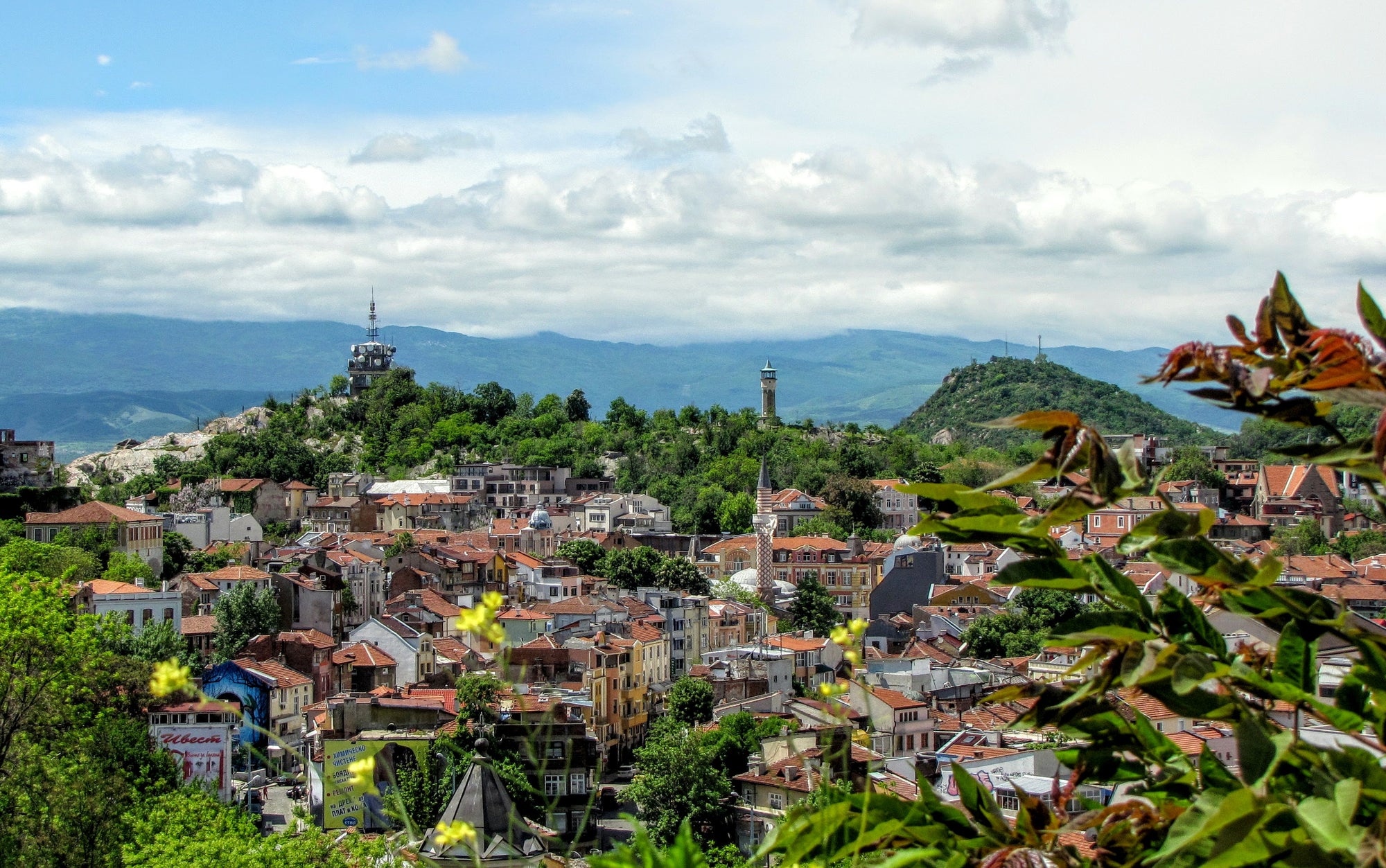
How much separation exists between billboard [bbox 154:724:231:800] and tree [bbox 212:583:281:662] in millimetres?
7722

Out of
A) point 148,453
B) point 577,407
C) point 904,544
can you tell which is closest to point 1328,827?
point 904,544

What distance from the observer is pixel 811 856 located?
1952 millimetres

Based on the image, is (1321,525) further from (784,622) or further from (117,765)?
(117,765)

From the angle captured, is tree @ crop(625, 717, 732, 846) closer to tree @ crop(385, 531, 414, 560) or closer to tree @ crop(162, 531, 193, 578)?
tree @ crop(385, 531, 414, 560)

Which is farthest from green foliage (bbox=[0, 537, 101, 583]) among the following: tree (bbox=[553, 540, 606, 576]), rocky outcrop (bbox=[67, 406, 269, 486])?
rocky outcrop (bbox=[67, 406, 269, 486])

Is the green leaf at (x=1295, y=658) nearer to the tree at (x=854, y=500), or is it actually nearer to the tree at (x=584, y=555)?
the tree at (x=584, y=555)

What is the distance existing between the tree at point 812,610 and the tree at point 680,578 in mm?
2394

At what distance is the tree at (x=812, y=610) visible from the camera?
37.7 m

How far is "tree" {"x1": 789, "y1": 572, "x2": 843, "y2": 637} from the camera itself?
3772 cm

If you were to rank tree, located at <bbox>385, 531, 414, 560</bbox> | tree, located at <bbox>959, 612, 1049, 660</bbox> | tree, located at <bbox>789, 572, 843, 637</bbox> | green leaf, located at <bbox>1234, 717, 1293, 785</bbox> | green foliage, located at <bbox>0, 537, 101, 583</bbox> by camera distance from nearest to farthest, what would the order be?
green leaf, located at <bbox>1234, 717, 1293, 785</bbox> → green foliage, located at <bbox>0, 537, 101, 583</bbox> → tree, located at <bbox>959, 612, 1049, 660</bbox> → tree, located at <bbox>385, 531, 414, 560</bbox> → tree, located at <bbox>789, 572, 843, 637</bbox>

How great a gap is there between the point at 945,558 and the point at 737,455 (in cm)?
1758

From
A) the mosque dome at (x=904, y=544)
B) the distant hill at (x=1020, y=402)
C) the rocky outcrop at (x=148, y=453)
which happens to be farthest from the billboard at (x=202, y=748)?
the distant hill at (x=1020, y=402)

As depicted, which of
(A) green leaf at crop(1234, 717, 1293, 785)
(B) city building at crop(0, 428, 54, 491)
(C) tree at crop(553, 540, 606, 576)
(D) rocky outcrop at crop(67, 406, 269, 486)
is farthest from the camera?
(D) rocky outcrop at crop(67, 406, 269, 486)

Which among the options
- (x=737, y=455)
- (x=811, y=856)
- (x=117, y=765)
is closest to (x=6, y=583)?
(x=117, y=765)
